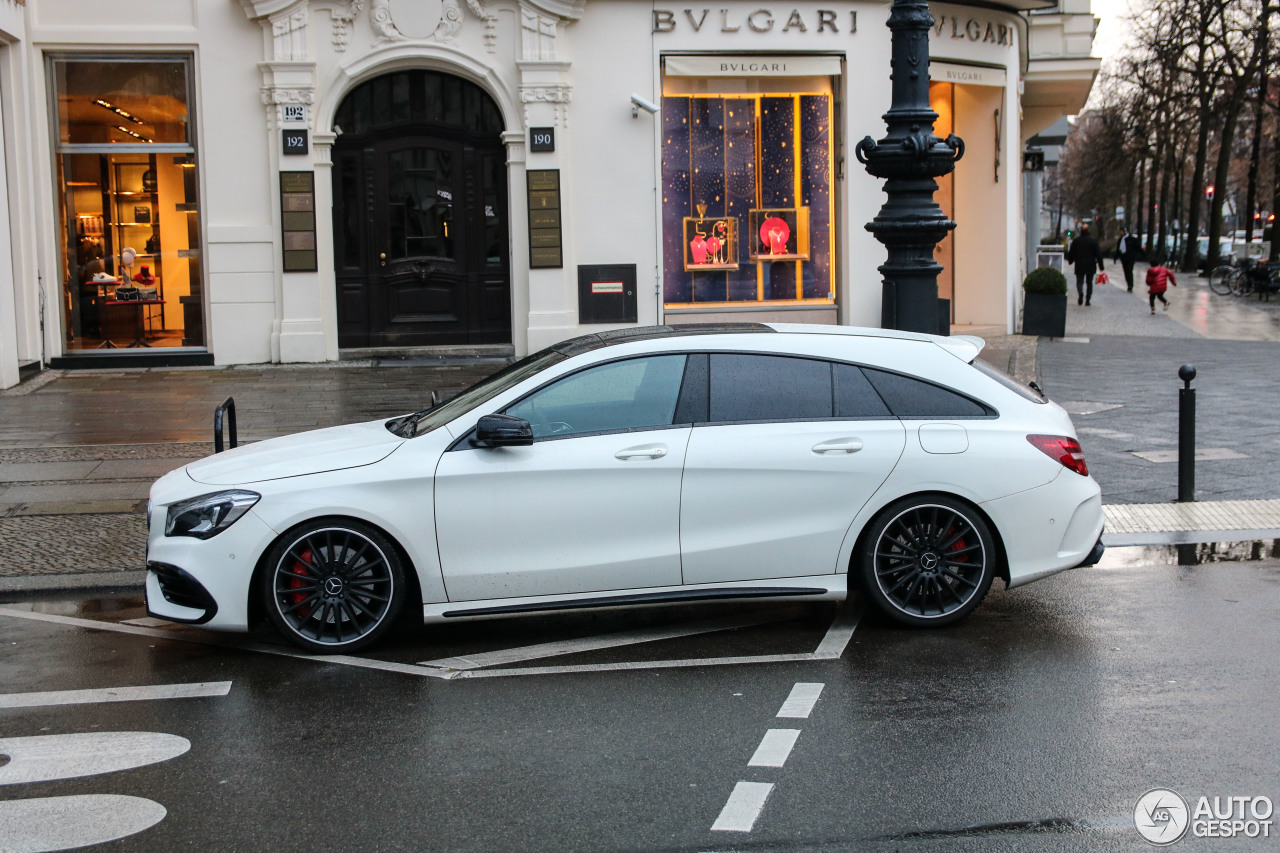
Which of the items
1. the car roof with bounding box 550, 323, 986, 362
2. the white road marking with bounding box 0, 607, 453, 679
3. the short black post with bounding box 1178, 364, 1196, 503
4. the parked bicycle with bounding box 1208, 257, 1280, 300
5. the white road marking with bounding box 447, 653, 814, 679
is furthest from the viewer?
the parked bicycle with bounding box 1208, 257, 1280, 300

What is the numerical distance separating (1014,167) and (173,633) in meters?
18.5

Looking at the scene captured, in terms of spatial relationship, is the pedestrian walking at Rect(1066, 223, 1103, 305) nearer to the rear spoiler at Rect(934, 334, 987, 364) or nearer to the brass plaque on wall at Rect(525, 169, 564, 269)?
the brass plaque on wall at Rect(525, 169, 564, 269)

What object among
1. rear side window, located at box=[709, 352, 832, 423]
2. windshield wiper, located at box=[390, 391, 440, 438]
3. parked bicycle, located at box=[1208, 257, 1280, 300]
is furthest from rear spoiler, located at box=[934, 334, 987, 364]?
parked bicycle, located at box=[1208, 257, 1280, 300]

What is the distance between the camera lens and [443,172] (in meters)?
18.5

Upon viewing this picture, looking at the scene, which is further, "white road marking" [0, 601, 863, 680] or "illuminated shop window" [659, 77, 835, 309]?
"illuminated shop window" [659, 77, 835, 309]

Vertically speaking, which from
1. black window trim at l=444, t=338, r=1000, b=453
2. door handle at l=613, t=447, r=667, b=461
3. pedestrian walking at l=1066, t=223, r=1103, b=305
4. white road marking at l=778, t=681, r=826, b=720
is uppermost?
pedestrian walking at l=1066, t=223, r=1103, b=305

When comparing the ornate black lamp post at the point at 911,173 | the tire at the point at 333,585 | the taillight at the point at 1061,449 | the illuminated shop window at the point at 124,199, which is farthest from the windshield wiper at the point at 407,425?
the illuminated shop window at the point at 124,199

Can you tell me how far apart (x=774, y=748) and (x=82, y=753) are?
8.47 feet

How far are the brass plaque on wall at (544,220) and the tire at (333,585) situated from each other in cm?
1231

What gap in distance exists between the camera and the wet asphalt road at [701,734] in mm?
4391

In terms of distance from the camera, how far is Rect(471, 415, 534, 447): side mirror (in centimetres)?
626

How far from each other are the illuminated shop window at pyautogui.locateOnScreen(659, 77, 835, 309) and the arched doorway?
2380mm

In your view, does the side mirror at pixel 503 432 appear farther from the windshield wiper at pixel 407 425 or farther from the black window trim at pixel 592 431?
the windshield wiper at pixel 407 425

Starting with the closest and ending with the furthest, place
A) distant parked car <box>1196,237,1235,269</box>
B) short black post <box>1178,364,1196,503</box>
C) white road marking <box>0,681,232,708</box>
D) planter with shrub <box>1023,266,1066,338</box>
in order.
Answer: white road marking <box>0,681,232,708</box>
short black post <box>1178,364,1196,503</box>
planter with shrub <box>1023,266,1066,338</box>
distant parked car <box>1196,237,1235,269</box>
